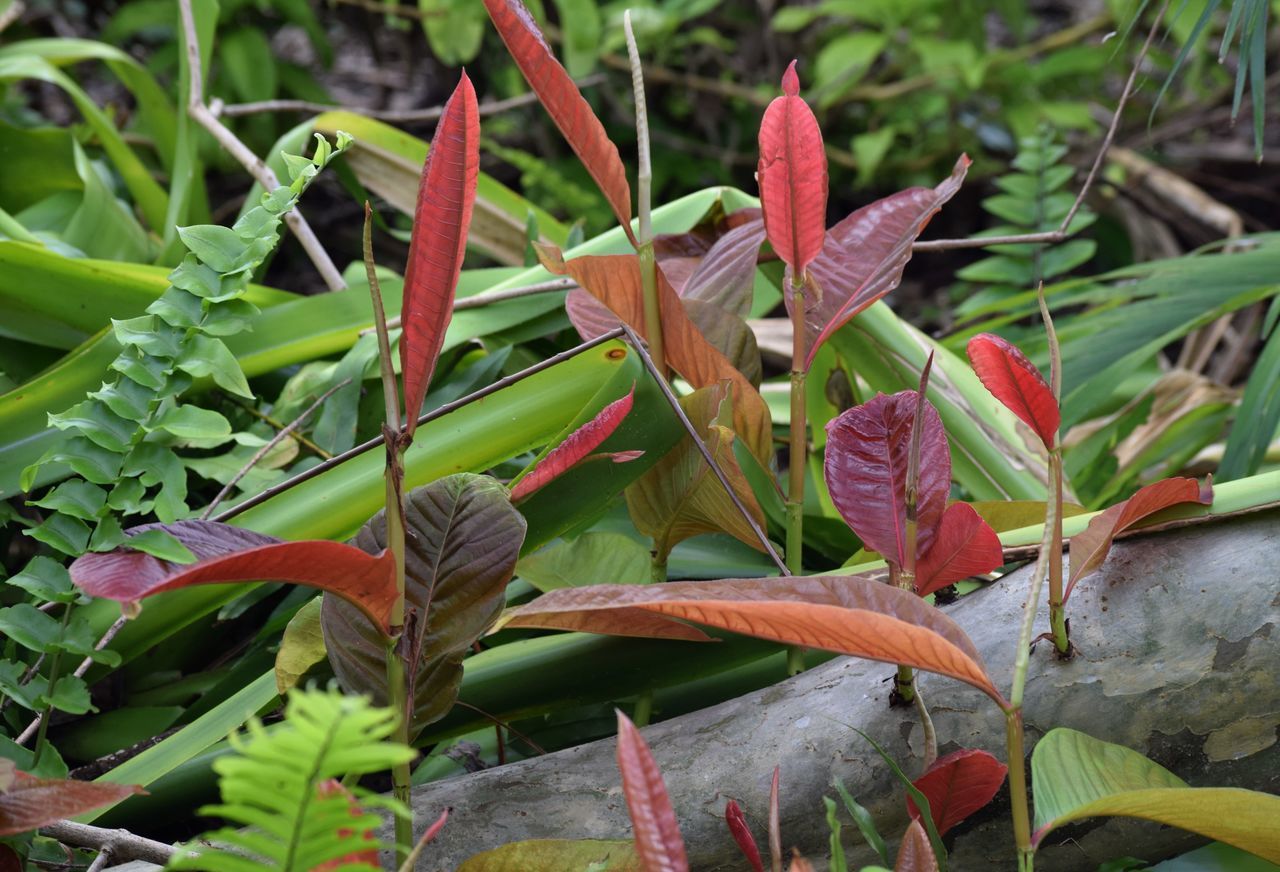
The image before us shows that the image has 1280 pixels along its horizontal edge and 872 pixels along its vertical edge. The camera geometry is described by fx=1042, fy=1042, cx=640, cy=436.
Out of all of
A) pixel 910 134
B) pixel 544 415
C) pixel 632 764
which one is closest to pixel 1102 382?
pixel 544 415

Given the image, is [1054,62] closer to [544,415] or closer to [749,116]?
[749,116]

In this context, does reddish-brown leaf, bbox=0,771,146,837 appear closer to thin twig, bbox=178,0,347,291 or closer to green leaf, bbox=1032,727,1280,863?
green leaf, bbox=1032,727,1280,863

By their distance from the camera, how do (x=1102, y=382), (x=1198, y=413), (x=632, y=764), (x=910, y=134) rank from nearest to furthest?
(x=632, y=764) < (x=1102, y=382) < (x=1198, y=413) < (x=910, y=134)

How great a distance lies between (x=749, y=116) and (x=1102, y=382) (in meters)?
1.39

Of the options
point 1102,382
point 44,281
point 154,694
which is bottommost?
point 154,694

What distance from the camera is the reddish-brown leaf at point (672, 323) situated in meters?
0.54

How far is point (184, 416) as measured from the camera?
497 millimetres

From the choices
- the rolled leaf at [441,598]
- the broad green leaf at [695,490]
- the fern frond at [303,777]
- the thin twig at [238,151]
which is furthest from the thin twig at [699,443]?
the thin twig at [238,151]

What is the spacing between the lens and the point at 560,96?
50 centimetres

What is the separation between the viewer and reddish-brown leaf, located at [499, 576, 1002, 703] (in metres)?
0.36

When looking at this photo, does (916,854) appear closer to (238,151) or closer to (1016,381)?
(1016,381)

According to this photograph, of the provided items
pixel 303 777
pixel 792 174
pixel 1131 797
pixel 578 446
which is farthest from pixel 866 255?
pixel 303 777

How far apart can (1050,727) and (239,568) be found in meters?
0.36

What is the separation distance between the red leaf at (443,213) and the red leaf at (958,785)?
0.83 feet
